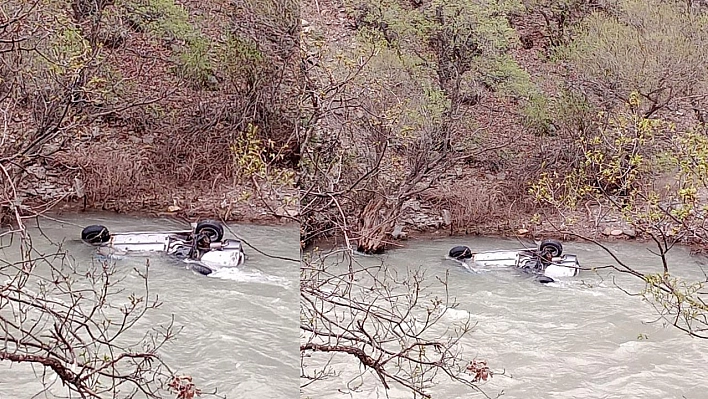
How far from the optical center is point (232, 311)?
2686 mm

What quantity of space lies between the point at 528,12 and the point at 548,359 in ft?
4.35

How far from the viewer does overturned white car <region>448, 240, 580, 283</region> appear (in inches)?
115

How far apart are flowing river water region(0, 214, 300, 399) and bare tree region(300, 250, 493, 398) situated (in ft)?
0.42

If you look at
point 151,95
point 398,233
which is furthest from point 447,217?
point 151,95

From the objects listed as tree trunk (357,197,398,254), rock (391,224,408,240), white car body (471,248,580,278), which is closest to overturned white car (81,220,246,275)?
tree trunk (357,197,398,254)

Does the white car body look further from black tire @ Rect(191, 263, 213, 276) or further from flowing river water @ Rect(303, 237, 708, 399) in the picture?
black tire @ Rect(191, 263, 213, 276)

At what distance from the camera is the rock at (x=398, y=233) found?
9.12ft

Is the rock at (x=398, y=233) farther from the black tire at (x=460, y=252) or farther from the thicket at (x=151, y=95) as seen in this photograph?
the thicket at (x=151, y=95)

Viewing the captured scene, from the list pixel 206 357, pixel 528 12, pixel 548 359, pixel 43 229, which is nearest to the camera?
pixel 43 229

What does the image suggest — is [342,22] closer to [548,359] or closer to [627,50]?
[627,50]

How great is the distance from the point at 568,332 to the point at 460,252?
0.49 meters

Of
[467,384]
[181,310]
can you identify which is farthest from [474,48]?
[181,310]

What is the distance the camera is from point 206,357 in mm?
2559

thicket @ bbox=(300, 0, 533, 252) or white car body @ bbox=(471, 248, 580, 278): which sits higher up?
thicket @ bbox=(300, 0, 533, 252)
